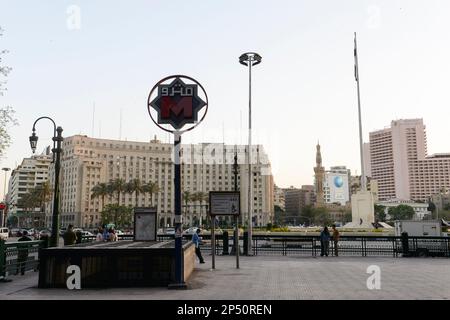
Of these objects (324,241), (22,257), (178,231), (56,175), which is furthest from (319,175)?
(178,231)

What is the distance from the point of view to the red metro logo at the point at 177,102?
1084cm

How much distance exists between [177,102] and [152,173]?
527 feet

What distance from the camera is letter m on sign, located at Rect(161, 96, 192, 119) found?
427 inches

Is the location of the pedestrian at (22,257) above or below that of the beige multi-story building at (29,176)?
below

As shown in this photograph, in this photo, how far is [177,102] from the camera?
10.9 meters

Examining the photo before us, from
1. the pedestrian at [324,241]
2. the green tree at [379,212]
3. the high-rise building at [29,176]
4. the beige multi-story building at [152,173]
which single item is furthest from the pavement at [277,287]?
the high-rise building at [29,176]

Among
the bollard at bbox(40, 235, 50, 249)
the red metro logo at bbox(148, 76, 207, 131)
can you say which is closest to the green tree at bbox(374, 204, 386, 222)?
the bollard at bbox(40, 235, 50, 249)

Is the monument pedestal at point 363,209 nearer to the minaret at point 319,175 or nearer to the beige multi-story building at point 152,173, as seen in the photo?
the beige multi-story building at point 152,173

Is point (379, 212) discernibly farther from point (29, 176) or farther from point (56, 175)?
point (56, 175)

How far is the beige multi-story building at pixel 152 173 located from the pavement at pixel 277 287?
126626mm

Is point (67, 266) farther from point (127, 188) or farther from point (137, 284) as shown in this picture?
point (127, 188)

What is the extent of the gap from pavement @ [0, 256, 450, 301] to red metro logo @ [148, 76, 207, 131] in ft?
14.2
